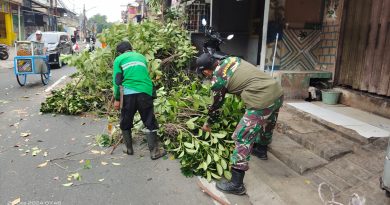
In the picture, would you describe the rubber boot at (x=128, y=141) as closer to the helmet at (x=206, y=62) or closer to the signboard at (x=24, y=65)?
the helmet at (x=206, y=62)

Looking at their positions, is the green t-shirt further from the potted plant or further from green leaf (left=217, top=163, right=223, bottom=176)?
the potted plant

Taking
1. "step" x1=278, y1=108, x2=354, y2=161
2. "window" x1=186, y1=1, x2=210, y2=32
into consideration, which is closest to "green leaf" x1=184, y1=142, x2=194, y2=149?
"step" x1=278, y1=108, x2=354, y2=161

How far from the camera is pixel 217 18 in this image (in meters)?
10.1

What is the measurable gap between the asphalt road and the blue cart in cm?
372

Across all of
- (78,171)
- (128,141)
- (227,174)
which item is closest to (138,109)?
(128,141)

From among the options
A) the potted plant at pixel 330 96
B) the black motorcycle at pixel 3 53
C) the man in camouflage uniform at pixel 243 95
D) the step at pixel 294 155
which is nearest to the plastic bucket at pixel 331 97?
the potted plant at pixel 330 96

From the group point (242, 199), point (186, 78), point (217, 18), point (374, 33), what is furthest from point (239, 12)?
point (242, 199)

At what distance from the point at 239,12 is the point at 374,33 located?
4.98 m

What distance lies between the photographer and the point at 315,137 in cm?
483

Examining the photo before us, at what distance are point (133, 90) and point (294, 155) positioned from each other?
8.38 feet

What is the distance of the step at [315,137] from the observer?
4.37 metres

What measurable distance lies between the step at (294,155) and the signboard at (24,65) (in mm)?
8267

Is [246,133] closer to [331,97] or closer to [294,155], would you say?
[294,155]

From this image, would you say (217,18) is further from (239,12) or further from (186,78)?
(186,78)
